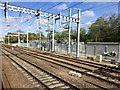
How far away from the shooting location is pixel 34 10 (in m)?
24.7

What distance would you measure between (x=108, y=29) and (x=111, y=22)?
3.28 m

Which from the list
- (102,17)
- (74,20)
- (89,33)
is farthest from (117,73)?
(89,33)

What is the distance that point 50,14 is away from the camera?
2730cm

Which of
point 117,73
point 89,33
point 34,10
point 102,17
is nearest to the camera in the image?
point 117,73

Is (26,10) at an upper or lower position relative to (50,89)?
Result: upper

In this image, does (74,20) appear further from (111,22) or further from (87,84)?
(111,22)

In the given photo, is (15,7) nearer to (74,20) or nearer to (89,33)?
(74,20)

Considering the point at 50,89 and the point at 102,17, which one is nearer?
the point at 50,89

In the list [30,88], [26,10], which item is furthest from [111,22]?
[30,88]

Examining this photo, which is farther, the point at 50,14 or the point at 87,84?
the point at 50,14

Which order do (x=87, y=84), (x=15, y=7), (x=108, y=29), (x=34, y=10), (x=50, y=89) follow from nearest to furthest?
(x=50, y=89) → (x=87, y=84) → (x=15, y=7) → (x=34, y=10) → (x=108, y=29)

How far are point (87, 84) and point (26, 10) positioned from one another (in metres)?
16.5

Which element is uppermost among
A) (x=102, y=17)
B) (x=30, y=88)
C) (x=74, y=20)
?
(x=102, y=17)

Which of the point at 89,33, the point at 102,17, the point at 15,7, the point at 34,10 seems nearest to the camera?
the point at 15,7
